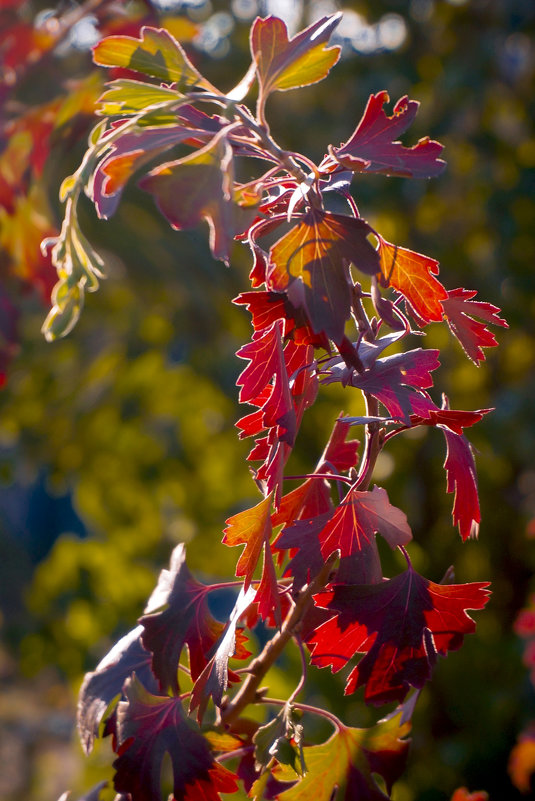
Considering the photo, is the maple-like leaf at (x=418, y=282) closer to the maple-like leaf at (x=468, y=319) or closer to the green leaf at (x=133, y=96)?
the maple-like leaf at (x=468, y=319)

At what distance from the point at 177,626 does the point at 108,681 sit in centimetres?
5

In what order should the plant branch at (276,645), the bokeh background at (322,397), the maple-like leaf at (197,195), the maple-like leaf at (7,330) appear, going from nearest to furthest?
the maple-like leaf at (197,195)
the plant branch at (276,645)
the maple-like leaf at (7,330)
the bokeh background at (322,397)

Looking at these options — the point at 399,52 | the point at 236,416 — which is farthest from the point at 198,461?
the point at 399,52

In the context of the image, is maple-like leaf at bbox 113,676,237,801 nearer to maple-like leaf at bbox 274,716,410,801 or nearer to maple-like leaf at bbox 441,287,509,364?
maple-like leaf at bbox 274,716,410,801

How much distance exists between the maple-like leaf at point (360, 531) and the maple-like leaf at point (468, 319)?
9 cm

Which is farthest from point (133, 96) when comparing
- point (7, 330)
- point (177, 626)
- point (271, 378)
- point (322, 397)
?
point (322, 397)

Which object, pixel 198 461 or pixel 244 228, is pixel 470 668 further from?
pixel 244 228

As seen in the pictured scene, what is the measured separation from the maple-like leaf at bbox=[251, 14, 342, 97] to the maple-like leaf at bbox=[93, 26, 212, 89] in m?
Result: 0.03

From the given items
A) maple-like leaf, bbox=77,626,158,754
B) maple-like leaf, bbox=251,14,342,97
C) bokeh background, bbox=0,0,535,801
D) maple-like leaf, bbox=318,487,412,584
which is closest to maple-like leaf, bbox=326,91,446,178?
maple-like leaf, bbox=251,14,342,97

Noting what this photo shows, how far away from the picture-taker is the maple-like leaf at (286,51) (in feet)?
1.10

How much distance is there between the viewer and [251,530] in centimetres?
35

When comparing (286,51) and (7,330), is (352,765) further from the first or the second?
(7,330)

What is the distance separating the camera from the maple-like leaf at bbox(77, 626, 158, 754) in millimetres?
Answer: 366

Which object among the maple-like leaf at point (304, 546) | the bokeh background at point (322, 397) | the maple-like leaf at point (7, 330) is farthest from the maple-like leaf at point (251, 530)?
the bokeh background at point (322, 397)
